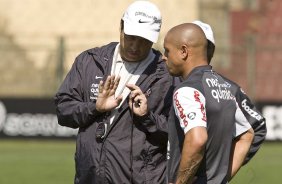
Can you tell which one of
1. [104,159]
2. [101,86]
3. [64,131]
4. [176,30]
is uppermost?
[176,30]

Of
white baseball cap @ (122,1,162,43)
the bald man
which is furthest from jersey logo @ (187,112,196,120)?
white baseball cap @ (122,1,162,43)

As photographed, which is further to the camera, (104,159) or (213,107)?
(104,159)

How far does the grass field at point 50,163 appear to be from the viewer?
14.7 metres

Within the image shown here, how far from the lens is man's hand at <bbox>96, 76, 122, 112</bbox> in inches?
264

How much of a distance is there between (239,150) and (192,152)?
28.5 inches

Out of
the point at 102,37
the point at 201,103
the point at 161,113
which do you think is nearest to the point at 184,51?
the point at 201,103

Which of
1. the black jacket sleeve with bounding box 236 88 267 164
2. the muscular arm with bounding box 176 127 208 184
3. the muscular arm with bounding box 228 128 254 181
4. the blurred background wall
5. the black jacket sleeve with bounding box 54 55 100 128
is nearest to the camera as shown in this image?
the muscular arm with bounding box 176 127 208 184

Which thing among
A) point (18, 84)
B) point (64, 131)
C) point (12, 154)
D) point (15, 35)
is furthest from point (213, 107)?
point (15, 35)

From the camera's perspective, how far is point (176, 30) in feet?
20.5

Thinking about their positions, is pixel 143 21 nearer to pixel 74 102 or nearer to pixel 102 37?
pixel 74 102

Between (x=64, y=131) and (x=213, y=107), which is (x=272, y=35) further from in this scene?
(x=213, y=107)

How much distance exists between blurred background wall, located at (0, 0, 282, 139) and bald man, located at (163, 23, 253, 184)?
16001 millimetres

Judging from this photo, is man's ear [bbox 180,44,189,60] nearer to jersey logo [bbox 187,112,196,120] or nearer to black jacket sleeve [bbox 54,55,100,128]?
jersey logo [bbox 187,112,196,120]

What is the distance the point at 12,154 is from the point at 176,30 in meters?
13.3
